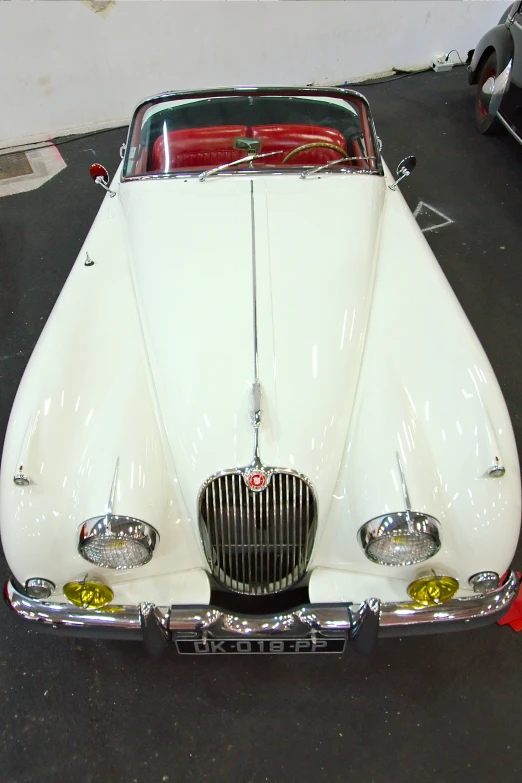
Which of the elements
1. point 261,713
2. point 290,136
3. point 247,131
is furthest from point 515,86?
point 261,713

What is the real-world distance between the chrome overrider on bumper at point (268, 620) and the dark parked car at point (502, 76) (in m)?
4.38

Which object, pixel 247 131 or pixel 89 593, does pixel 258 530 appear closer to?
pixel 89 593

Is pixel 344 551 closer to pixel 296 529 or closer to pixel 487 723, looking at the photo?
pixel 296 529

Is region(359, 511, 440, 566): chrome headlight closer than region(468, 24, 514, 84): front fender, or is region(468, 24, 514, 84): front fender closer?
region(359, 511, 440, 566): chrome headlight

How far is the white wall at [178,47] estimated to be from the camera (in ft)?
16.2

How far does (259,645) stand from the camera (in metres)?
1.69

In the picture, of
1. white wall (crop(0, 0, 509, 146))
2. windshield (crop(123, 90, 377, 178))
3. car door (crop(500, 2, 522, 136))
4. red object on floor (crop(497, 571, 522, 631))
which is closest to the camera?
red object on floor (crop(497, 571, 522, 631))

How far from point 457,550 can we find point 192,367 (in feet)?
3.42

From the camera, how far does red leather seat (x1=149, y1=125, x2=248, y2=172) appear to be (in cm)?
292

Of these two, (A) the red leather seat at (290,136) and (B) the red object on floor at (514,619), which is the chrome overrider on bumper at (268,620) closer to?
(B) the red object on floor at (514,619)

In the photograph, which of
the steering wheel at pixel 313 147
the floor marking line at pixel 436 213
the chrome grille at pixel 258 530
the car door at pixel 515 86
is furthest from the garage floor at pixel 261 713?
the car door at pixel 515 86

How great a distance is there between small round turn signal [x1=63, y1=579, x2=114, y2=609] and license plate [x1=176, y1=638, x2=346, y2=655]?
0.86 feet

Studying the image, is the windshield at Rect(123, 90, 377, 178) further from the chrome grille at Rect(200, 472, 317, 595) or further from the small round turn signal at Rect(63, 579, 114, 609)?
the small round turn signal at Rect(63, 579, 114, 609)

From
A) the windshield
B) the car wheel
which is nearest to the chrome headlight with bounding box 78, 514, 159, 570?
the windshield
